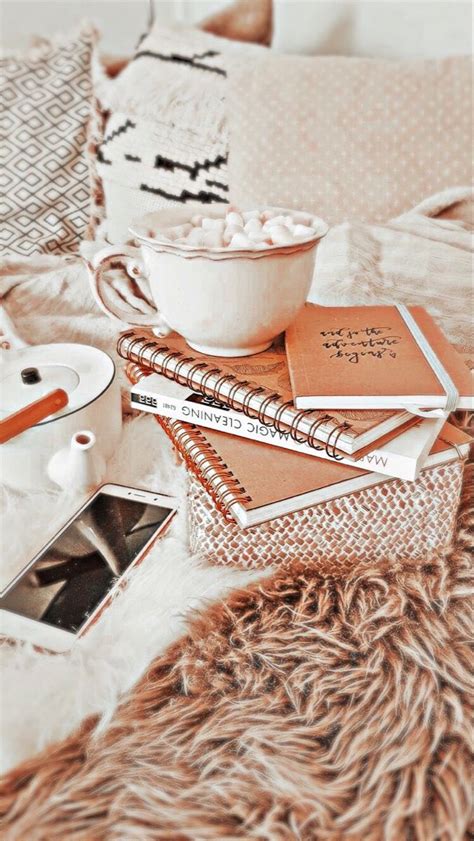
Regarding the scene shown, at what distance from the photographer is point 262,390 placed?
474 mm

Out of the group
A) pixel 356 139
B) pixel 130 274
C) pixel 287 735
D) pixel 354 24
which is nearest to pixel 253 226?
pixel 130 274

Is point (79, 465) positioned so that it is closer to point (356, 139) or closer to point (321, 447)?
point (321, 447)

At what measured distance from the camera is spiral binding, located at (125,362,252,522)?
43 centimetres

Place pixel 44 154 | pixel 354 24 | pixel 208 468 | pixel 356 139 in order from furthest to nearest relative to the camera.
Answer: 1. pixel 354 24
2. pixel 44 154
3. pixel 356 139
4. pixel 208 468

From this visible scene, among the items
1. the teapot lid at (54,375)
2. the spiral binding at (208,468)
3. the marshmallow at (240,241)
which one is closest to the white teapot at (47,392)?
the teapot lid at (54,375)

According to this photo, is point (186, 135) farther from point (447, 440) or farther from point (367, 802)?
point (367, 802)

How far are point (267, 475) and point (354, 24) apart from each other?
47.7 inches

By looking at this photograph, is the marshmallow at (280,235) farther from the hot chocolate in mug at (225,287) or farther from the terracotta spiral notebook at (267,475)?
the terracotta spiral notebook at (267,475)

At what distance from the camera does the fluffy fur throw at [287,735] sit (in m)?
0.31

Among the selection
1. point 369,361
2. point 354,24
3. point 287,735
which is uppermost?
point 354,24

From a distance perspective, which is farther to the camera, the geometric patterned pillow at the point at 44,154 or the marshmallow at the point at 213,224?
the geometric patterned pillow at the point at 44,154

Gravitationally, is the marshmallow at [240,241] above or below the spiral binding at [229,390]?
above

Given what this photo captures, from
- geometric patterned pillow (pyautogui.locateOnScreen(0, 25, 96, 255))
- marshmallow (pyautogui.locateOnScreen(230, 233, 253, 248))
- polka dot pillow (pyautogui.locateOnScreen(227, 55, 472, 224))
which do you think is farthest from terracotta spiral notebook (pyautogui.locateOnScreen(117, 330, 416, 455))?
geometric patterned pillow (pyautogui.locateOnScreen(0, 25, 96, 255))

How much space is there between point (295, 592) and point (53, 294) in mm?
599
